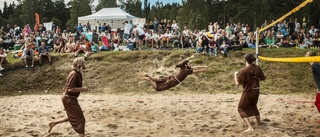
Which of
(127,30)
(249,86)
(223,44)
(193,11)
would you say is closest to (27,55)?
(127,30)

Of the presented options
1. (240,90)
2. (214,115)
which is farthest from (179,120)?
(240,90)

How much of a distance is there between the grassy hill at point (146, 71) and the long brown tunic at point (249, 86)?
5777 mm

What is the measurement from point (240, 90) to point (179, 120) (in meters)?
5.49

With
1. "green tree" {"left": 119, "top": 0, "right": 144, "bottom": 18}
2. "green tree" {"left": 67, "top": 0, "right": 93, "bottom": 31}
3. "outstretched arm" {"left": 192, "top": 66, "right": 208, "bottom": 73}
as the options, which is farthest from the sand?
"green tree" {"left": 119, "top": 0, "right": 144, "bottom": 18}

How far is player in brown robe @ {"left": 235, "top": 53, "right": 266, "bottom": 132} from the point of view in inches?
328

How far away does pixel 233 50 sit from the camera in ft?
59.7

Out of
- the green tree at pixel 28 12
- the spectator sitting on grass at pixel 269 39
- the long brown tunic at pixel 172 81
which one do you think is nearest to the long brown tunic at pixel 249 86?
the long brown tunic at pixel 172 81

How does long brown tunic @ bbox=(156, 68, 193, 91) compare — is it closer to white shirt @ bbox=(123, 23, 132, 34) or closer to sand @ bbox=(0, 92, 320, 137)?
sand @ bbox=(0, 92, 320, 137)

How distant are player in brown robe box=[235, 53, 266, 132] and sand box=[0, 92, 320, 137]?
407 mm

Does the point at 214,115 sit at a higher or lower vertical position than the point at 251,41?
lower

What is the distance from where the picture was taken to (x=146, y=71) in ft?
56.2

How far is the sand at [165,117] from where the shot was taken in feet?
27.8

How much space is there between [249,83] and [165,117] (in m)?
2.74

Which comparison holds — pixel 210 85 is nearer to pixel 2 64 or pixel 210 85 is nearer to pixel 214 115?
pixel 214 115
